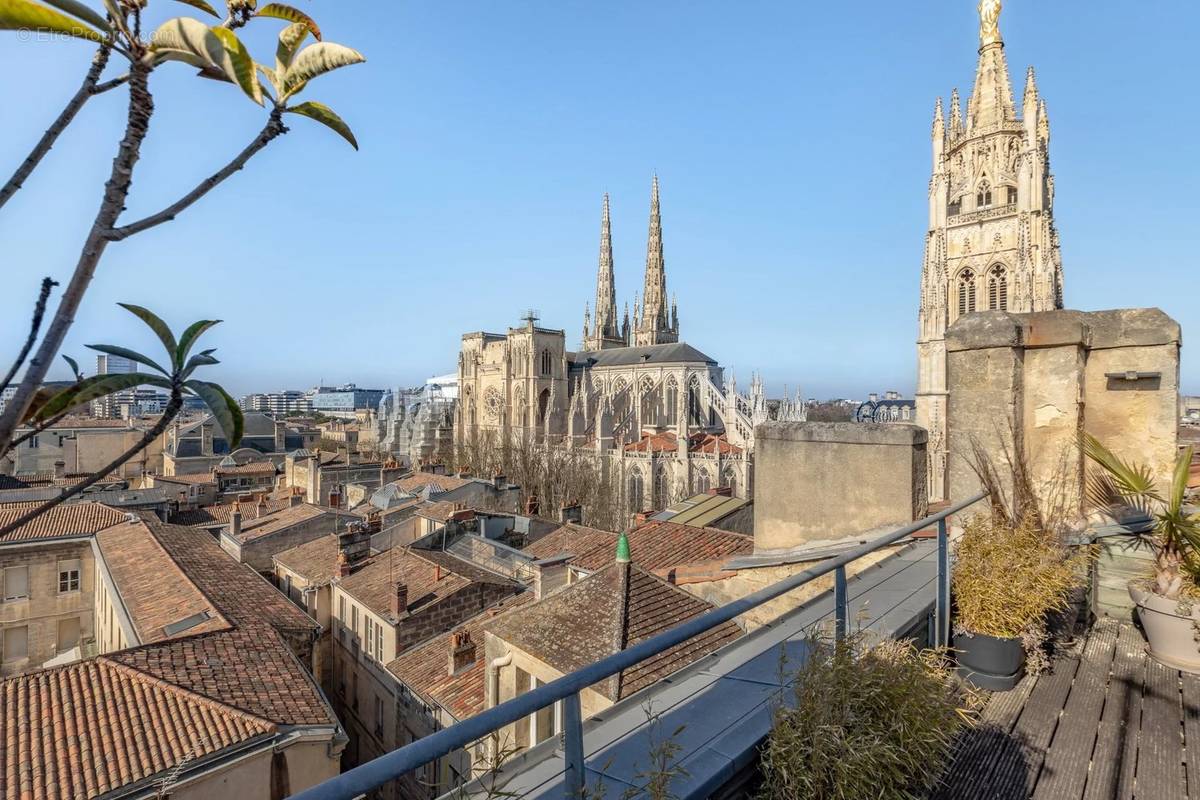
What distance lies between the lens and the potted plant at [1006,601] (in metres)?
3.55

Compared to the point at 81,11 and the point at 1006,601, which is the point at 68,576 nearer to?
the point at 81,11

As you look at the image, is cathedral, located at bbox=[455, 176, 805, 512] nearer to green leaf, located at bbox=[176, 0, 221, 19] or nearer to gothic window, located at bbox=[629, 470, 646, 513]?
gothic window, located at bbox=[629, 470, 646, 513]

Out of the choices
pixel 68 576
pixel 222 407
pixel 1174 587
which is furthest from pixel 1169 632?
pixel 68 576

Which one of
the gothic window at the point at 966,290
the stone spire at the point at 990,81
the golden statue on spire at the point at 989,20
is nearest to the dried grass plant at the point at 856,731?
the gothic window at the point at 966,290

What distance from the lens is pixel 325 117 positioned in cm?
228

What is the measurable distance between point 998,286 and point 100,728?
44837mm

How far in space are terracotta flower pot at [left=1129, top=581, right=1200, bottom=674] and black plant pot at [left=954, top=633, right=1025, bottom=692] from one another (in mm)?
1004

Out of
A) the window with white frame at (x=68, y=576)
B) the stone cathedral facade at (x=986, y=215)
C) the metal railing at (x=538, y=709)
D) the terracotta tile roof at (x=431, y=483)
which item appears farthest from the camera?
the stone cathedral facade at (x=986, y=215)

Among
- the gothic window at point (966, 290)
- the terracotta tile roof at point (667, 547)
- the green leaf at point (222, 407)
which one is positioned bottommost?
the terracotta tile roof at point (667, 547)

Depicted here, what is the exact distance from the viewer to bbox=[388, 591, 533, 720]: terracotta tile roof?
411 inches

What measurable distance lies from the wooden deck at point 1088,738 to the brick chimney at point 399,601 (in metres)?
12.4

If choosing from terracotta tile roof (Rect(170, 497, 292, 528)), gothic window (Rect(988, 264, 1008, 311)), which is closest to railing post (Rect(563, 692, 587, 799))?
terracotta tile roof (Rect(170, 497, 292, 528))

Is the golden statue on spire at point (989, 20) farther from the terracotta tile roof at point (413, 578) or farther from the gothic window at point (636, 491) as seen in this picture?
the terracotta tile roof at point (413, 578)

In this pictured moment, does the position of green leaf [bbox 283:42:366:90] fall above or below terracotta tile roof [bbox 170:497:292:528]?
above
